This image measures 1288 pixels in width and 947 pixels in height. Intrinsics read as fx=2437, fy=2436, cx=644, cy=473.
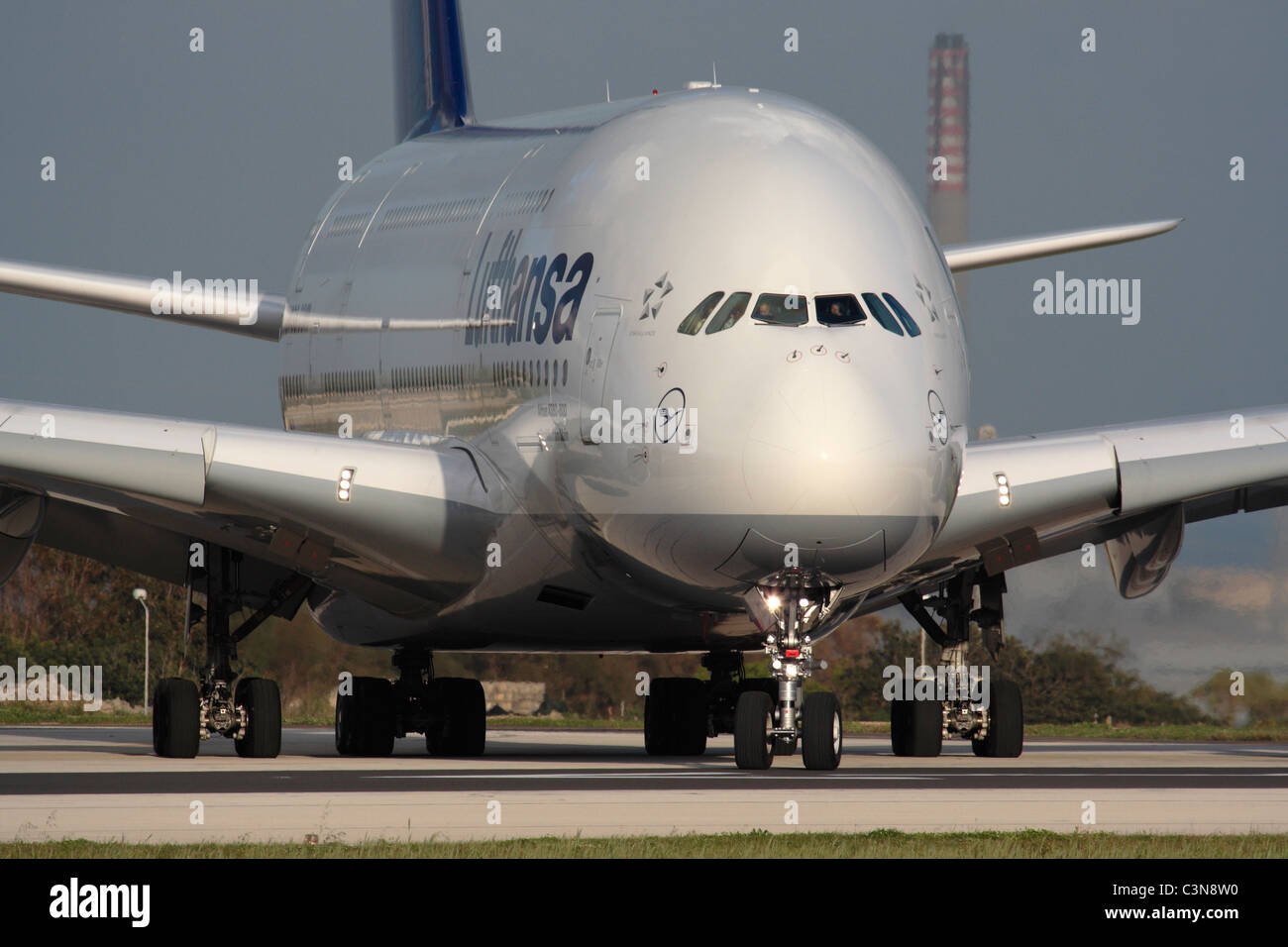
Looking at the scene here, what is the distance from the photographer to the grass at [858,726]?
127ft

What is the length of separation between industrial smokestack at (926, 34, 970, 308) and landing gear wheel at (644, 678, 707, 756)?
69894mm

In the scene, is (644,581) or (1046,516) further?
(1046,516)

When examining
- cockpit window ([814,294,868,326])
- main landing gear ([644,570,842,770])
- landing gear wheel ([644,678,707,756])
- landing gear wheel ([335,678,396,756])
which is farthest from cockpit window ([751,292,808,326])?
landing gear wheel ([335,678,396,756])

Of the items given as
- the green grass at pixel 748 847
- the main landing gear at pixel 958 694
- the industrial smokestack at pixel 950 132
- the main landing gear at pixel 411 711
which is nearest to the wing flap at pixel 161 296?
the main landing gear at pixel 411 711

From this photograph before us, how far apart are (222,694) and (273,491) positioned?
134 inches

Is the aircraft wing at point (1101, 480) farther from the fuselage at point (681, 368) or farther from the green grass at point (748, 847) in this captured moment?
the green grass at point (748, 847)

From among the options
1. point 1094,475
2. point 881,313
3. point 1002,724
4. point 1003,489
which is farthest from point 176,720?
point 1094,475

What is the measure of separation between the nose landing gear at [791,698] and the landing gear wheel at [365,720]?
7.13 m

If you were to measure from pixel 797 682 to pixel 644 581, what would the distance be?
2.75 meters

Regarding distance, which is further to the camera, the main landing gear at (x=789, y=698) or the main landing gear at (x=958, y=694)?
the main landing gear at (x=958, y=694)
